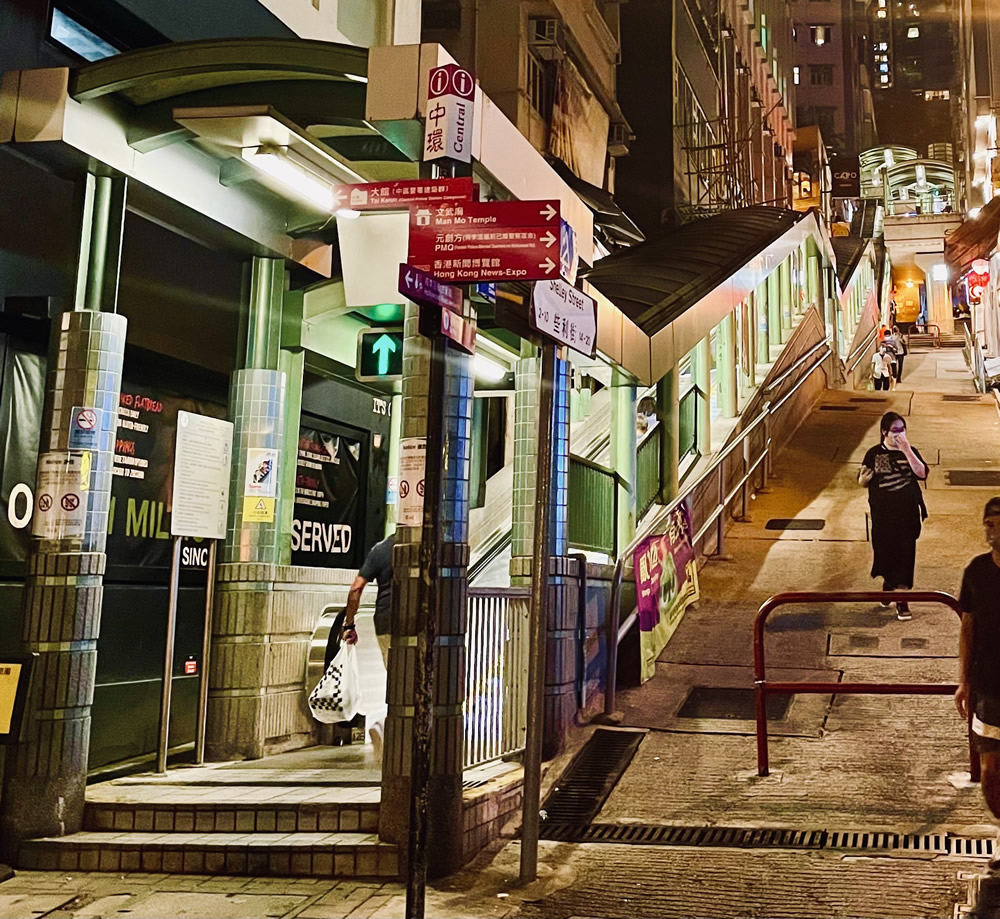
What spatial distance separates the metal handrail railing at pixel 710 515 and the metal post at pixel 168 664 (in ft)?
10.2

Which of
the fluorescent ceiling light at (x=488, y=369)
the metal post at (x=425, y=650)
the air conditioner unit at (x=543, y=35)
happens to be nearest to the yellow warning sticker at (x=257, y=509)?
the fluorescent ceiling light at (x=488, y=369)

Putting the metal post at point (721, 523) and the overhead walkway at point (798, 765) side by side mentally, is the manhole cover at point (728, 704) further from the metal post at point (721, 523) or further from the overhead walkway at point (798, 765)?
the metal post at point (721, 523)

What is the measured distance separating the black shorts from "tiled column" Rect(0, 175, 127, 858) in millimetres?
4725

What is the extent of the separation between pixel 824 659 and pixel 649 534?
1.70 m

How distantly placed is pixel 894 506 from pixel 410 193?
21.1 ft

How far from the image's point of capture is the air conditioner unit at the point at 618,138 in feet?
69.6

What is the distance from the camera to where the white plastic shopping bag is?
24.8 feet

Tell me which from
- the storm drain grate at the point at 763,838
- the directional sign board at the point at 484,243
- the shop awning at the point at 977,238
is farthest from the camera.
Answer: the shop awning at the point at 977,238

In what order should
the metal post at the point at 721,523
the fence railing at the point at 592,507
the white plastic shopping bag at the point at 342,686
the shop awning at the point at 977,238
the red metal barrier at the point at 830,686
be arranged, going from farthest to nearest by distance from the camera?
the shop awning at the point at 977,238 → the metal post at the point at 721,523 → the fence railing at the point at 592,507 → the white plastic shopping bag at the point at 342,686 → the red metal barrier at the point at 830,686

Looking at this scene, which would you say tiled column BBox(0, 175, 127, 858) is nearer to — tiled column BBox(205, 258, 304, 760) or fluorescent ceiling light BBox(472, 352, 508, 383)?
tiled column BBox(205, 258, 304, 760)

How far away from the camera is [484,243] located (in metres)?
4.72

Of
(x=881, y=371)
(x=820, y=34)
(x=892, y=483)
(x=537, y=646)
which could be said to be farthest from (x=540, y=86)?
(x=820, y=34)

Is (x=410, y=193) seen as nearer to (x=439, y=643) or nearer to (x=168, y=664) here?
(x=439, y=643)

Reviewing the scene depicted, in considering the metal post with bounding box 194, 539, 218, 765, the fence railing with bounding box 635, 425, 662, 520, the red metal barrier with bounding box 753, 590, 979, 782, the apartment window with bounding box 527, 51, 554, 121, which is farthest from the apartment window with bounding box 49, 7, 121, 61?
the apartment window with bounding box 527, 51, 554, 121
